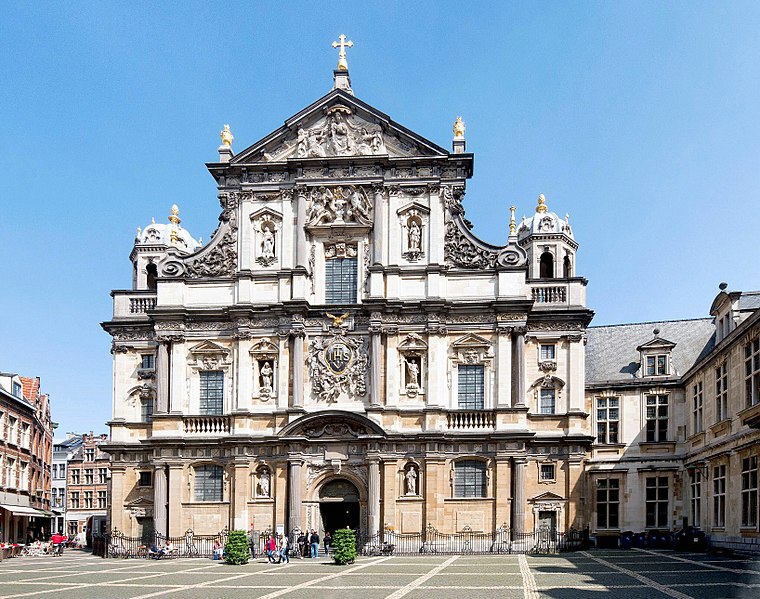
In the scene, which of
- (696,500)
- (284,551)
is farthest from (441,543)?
(696,500)

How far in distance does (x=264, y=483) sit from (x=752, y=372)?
22.2 meters

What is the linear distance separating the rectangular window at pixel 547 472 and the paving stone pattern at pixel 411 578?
4913 mm

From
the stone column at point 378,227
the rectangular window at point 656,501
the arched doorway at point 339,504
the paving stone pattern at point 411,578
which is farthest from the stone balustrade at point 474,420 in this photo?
the rectangular window at point 656,501

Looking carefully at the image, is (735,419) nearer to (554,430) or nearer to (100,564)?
(554,430)

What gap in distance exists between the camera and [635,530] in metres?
48.9

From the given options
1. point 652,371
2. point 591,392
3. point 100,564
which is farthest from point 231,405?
point 652,371

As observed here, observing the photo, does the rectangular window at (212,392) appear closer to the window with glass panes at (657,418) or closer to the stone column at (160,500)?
the stone column at (160,500)

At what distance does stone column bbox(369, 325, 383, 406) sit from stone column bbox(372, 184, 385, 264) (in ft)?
11.3

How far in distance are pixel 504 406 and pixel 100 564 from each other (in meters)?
18.6

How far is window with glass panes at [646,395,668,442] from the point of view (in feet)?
163

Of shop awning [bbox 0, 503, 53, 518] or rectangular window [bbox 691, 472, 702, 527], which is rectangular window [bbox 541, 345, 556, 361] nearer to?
rectangular window [bbox 691, 472, 702, 527]

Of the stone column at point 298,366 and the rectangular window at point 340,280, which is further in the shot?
the rectangular window at point 340,280

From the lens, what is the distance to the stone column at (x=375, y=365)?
4534cm

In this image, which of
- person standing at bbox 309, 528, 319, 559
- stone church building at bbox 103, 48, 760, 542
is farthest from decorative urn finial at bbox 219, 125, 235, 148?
person standing at bbox 309, 528, 319, 559
